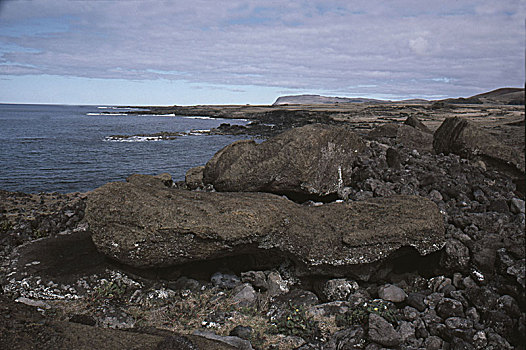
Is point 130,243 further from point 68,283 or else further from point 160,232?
point 68,283

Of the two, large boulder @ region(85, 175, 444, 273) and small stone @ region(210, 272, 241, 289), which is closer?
large boulder @ region(85, 175, 444, 273)

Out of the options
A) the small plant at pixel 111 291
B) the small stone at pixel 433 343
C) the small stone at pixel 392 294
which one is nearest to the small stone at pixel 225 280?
the small plant at pixel 111 291

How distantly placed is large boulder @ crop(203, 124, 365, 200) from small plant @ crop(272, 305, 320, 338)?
4.35 m

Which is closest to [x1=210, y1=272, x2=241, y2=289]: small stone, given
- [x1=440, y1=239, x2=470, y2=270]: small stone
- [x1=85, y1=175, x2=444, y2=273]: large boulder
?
[x1=85, y1=175, x2=444, y2=273]: large boulder

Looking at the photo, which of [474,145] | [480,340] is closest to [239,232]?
[480,340]

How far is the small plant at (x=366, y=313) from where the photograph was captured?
727 cm

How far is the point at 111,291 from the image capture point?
8.34 m

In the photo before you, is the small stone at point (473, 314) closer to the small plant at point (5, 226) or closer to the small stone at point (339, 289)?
the small stone at point (339, 289)

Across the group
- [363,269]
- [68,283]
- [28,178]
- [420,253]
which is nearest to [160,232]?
[68,283]

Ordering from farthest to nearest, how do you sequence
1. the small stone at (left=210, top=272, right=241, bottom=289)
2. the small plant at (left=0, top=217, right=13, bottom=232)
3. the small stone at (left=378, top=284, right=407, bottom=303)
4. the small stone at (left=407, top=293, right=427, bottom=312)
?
1. the small plant at (left=0, top=217, right=13, bottom=232)
2. the small stone at (left=210, top=272, right=241, bottom=289)
3. the small stone at (left=378, top=284, right=407, bottom=303)
4. the small stone at (left=407, top=293, right=427, bottom=312)

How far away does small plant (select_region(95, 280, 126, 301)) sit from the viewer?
8242 millimetres

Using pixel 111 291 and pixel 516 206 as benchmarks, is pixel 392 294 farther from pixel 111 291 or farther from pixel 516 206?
pixel 111 291

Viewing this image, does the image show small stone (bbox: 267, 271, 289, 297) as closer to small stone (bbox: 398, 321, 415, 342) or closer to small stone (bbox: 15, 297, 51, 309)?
small stone (bbox: 398, 321, 415, 342)

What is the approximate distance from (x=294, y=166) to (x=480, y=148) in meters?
6.58
